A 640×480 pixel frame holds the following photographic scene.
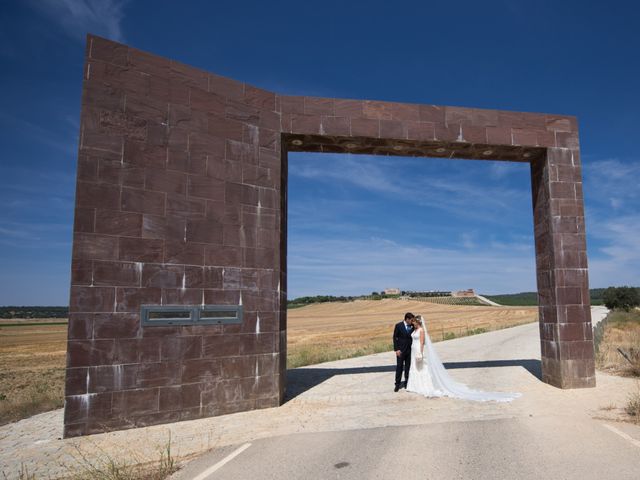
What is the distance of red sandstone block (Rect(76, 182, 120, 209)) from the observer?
27.4 feet

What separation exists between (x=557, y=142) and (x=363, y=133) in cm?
536

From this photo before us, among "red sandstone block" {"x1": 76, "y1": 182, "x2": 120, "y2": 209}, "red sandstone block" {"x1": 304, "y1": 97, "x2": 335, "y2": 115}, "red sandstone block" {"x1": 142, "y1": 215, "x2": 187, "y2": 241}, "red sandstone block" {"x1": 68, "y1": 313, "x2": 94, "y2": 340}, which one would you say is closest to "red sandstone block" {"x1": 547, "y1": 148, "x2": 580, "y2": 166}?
"red sandstone block" {"x1": 304, "y1": 97, "x2": 335, "y2": 115}

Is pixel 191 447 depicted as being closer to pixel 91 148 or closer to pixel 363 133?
pixel 91 148

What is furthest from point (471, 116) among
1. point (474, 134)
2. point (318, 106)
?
point (318, 106)

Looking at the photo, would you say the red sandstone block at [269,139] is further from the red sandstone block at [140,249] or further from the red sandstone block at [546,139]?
the red sandstone block at [546,139]

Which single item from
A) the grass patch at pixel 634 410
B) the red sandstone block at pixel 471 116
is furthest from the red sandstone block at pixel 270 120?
the grass patch at pixel 634 410

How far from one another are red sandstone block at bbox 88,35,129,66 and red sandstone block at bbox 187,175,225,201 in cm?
267

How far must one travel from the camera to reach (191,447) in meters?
7.03

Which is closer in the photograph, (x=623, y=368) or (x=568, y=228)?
(x=568, y=228)

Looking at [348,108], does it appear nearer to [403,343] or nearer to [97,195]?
[97,195]

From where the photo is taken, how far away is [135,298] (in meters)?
8.62

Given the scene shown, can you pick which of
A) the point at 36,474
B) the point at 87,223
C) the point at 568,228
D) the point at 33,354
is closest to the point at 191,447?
the point at 36,474

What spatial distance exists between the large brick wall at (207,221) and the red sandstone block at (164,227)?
1.1 inches

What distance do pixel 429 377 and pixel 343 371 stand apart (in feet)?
13.5
